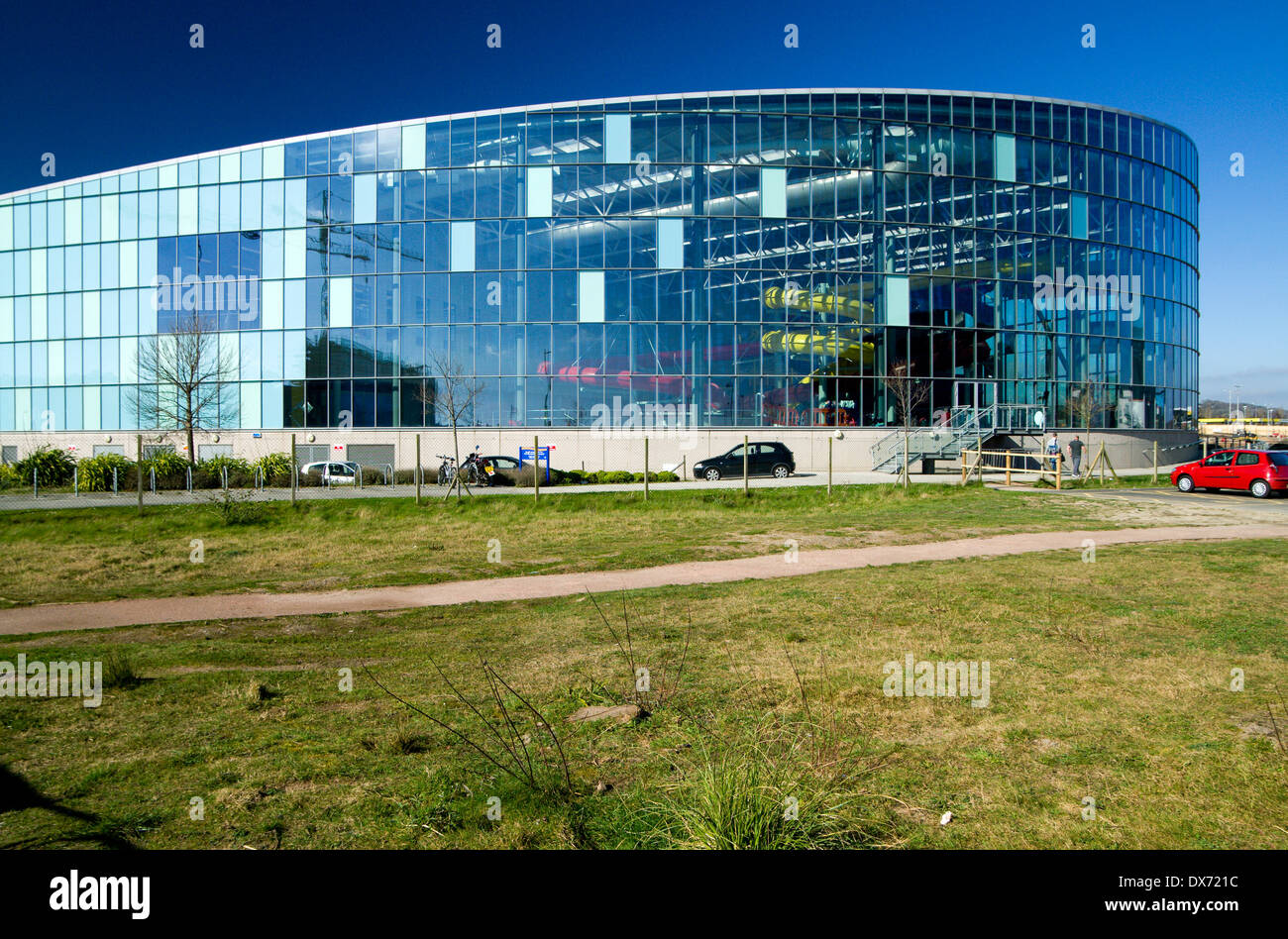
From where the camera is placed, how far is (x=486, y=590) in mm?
10797

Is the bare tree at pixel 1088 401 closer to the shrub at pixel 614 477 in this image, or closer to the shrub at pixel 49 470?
the shrub at pixel 614 477

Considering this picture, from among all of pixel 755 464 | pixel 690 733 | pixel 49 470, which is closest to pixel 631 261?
pixel 755 464

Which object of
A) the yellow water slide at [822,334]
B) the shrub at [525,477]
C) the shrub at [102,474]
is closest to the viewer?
the shrub at [102,474]

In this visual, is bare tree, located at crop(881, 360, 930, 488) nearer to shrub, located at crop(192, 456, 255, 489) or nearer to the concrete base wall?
the concrete base wall

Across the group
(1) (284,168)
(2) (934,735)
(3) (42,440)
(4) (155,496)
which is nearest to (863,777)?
(2) (934,735)

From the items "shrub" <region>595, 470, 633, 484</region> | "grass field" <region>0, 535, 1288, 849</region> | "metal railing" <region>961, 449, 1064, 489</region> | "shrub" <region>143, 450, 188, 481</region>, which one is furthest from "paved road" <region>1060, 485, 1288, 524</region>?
"shrub" <region>143, 450, 188, 481</region>

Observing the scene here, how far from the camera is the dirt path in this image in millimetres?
9320

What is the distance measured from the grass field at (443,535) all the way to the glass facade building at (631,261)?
1714 cm

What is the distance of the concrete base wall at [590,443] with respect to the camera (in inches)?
1588

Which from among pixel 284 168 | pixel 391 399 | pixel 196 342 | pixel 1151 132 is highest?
pixel 1151 132

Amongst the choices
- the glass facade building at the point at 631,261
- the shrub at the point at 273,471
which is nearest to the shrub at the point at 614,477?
the glass facade building at the point at 631,261
